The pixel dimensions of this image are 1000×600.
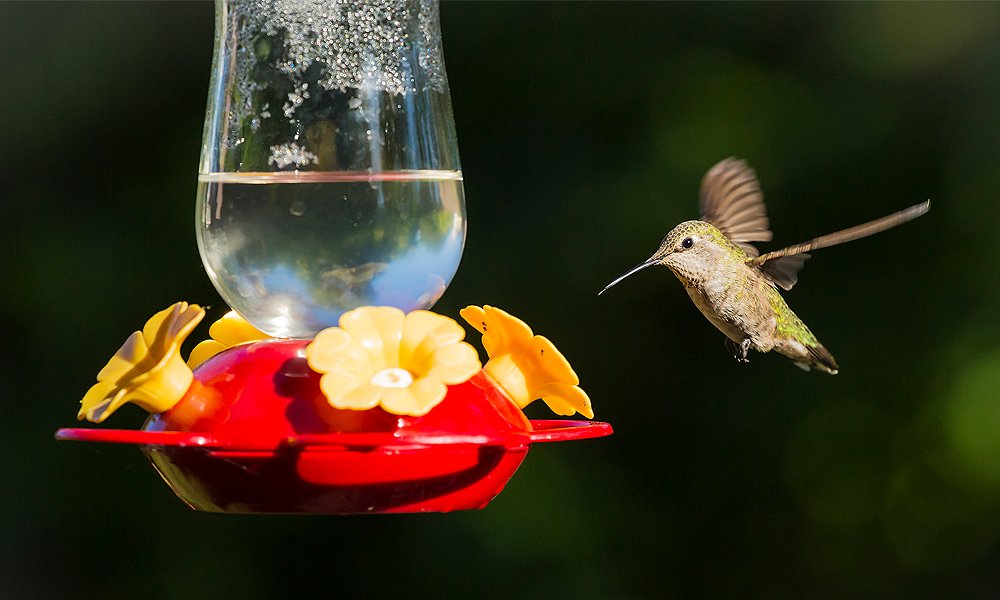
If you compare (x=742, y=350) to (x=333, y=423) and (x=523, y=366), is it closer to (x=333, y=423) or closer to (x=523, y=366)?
(x=523, y=366)

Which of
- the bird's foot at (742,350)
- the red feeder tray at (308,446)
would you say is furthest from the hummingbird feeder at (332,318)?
the bird's foot at (742,350)

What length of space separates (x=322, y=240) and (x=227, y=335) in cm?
45

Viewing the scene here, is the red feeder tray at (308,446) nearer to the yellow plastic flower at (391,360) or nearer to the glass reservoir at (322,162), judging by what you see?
the yellow plastic flower at (391,360)

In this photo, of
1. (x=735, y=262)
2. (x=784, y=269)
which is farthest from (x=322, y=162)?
(x=784, y=269)

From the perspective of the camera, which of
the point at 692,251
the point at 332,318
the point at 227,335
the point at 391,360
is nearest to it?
the point at 391,360

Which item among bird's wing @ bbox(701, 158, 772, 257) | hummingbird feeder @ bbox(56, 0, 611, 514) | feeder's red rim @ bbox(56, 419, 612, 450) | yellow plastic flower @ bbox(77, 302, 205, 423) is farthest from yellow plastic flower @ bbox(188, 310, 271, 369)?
bird's wing @ bbox(701, 158, 772, 257)

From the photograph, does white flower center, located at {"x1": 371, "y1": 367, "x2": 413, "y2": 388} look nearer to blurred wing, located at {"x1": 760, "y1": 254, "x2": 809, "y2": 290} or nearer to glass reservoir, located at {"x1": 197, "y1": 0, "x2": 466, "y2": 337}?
glass reservoir, located at {"x1": 197, "y1": 0, "x2": 466, "y2": 337}

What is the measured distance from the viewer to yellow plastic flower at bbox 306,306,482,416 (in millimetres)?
1691

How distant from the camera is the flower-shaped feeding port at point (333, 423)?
1.76m

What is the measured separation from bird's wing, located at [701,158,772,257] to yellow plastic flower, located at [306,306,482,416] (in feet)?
4.60

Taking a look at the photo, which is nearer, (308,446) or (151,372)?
(308,446)

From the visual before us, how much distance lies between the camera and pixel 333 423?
71.4 inches

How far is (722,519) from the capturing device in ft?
16.4

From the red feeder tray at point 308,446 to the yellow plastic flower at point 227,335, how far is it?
1.26 feet
